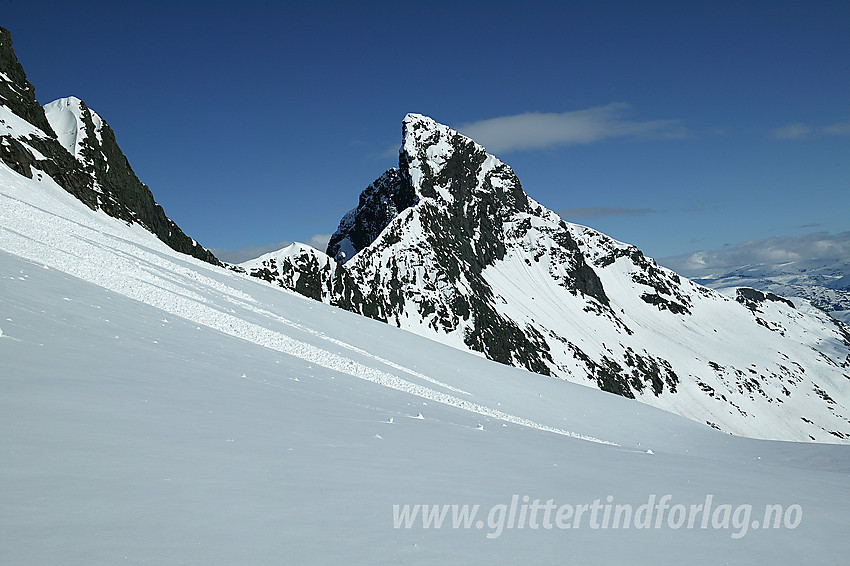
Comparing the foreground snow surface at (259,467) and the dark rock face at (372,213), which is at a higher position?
the dark rock face at (372,213)

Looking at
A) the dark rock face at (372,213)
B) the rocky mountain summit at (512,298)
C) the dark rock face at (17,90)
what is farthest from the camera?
the dark rock face at (372,213)

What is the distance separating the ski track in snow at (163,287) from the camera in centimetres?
1972

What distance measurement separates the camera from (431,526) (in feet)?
18.0

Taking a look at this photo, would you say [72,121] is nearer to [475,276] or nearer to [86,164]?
[86,164]

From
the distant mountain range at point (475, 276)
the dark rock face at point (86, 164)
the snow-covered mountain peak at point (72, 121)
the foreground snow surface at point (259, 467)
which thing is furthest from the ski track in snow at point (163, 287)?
the snow-covered mountain peak at point (72, 121)

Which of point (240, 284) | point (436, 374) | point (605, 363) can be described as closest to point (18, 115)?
point (240, 284)

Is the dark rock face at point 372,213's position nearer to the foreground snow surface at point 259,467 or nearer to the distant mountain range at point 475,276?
the distant mountain range at point 475,276

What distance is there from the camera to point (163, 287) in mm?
23391

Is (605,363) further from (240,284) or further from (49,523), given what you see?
(49,523)

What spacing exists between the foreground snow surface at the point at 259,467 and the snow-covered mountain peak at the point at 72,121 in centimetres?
6112

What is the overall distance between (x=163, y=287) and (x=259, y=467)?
19.5 meters

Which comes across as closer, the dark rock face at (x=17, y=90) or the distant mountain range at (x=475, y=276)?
Result: the dark rock face at (x=17, y=90)

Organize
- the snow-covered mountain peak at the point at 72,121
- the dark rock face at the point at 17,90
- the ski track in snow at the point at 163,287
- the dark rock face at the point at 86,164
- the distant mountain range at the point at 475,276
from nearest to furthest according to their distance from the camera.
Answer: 1. the ski track in snow at the point at 163,287
2. the dark rock face at the point at 86,164
3. the dark rock face at the point at 17,90
4. the distant mountain range at the point at 475,276
5. the snow-covered mountain peak at the point at 72,121

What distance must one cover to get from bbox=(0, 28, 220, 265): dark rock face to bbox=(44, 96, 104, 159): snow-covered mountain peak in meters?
0.20
